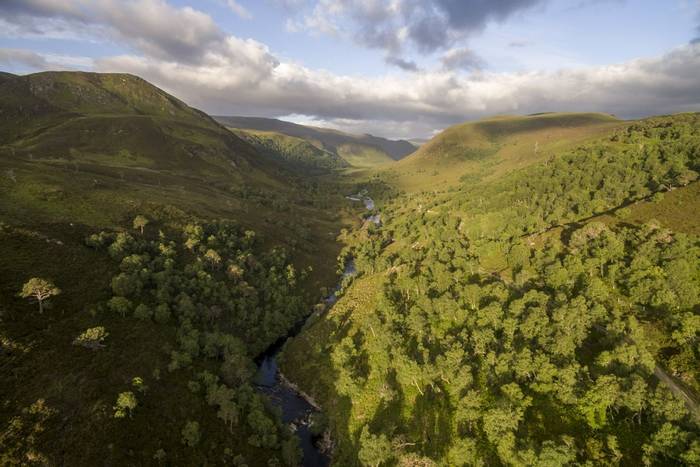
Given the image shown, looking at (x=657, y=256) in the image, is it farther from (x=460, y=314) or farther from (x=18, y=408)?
(x=18, y=408)

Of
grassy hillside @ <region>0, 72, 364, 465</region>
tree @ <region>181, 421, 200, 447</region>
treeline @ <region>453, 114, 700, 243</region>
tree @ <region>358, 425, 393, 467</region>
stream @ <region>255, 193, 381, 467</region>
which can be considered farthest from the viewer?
treeline @ <region>453, 114, 700, 243</region>

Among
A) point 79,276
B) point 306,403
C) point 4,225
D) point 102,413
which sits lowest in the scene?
point 306,403

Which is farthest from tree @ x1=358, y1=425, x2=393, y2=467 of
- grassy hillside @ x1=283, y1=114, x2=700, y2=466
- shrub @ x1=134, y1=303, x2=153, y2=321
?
shrub @ x1=134, y1=303, x2=153, y2=321

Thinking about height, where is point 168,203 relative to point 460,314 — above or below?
above

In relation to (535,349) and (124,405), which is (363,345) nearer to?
(535,349)

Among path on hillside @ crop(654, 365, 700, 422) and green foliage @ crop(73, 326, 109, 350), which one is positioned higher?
green foliage @ crop(73, 326, 109, 350)

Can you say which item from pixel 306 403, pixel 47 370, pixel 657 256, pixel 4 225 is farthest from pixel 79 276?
pixel 657 256

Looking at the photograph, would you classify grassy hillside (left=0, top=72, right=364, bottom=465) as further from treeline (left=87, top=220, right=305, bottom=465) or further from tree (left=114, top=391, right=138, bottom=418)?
treeline (left=87, top=220, right=305, bottom=465)
